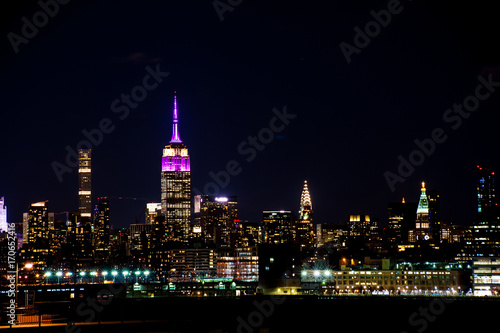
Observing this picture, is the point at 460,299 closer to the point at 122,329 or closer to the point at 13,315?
the point at 122,329

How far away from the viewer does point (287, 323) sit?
218ft

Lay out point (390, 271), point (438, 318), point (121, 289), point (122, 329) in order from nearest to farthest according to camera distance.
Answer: point (122, 329)
point (438, 318)
point (121, 289)
point (390, 271)

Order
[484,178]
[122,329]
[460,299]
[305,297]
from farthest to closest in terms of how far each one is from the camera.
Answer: [484,178] < [305,297] < [460,299] < [122,329]

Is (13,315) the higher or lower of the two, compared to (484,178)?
lower

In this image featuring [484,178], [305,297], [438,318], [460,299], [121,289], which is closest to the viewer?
[438,318]

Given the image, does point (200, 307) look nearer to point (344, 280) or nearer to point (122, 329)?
point (122, 329)

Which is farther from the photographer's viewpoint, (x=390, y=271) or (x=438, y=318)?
(x=390, y=271)

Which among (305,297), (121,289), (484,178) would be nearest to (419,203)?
(484,178)

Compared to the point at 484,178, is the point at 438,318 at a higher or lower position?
lower

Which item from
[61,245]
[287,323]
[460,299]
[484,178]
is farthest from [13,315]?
[484,178]

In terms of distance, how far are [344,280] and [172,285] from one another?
1875 cm

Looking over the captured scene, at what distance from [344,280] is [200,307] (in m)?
30.9

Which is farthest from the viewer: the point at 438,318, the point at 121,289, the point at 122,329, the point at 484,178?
the point at 484,178

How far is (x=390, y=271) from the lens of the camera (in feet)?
325
